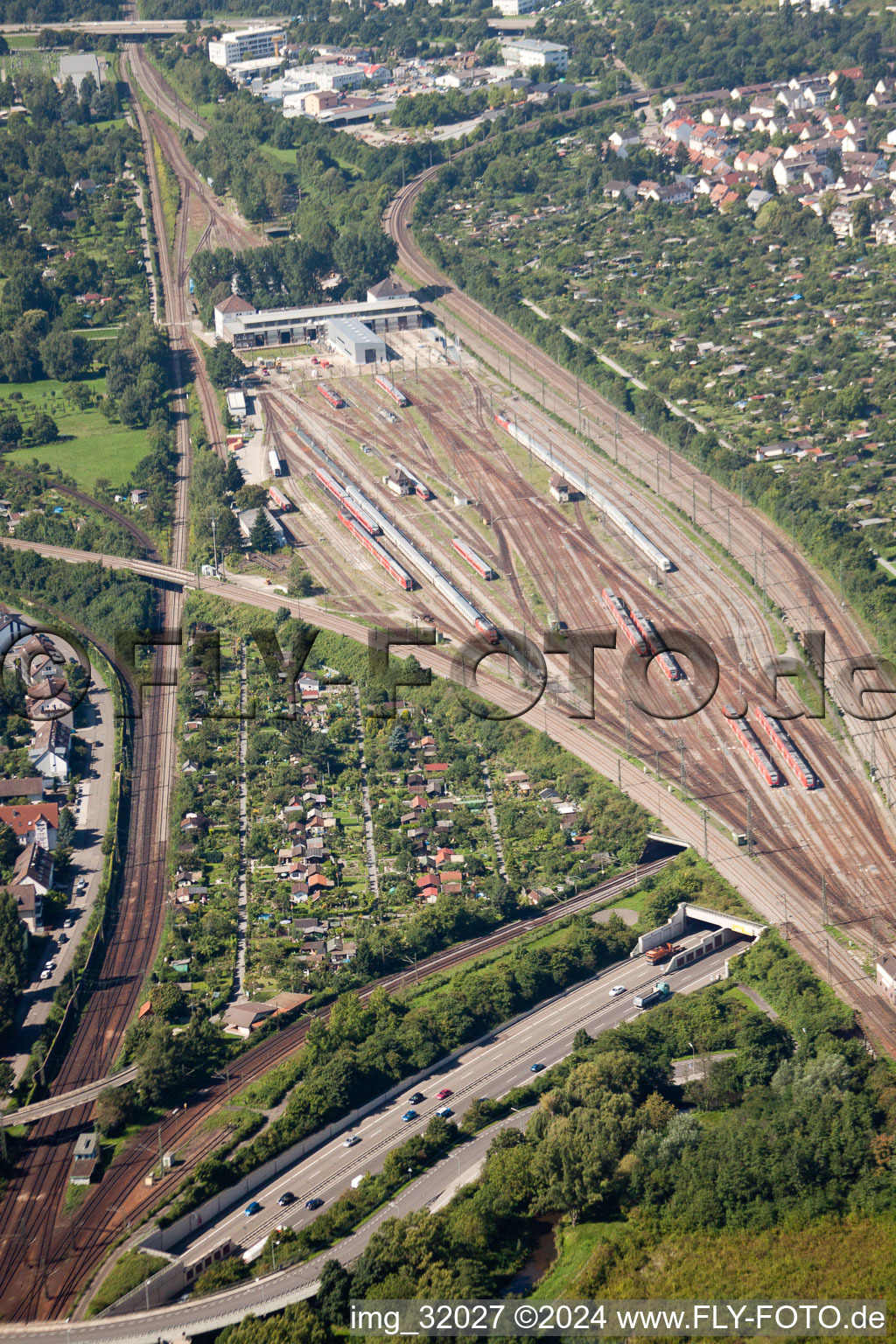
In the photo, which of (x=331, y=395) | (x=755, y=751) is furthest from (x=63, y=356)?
(x=755, y=751)

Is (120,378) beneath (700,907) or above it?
above

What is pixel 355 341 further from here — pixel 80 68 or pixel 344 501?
pixel 80 68

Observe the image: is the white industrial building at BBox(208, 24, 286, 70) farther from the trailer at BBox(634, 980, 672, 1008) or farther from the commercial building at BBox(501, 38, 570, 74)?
the trailer at BBox(634, 980, 672, 1008)

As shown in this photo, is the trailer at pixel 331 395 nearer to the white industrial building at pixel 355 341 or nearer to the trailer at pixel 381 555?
the white industrial building at pixel 355 341

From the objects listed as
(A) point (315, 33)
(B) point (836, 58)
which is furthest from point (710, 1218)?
(A) point (315, 33)

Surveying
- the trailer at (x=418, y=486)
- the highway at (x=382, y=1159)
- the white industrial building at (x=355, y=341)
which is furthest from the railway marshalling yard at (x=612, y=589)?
the highway at (x=382, y=1159)

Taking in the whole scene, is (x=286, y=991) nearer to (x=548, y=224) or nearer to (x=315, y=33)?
(x=548, y=224)
